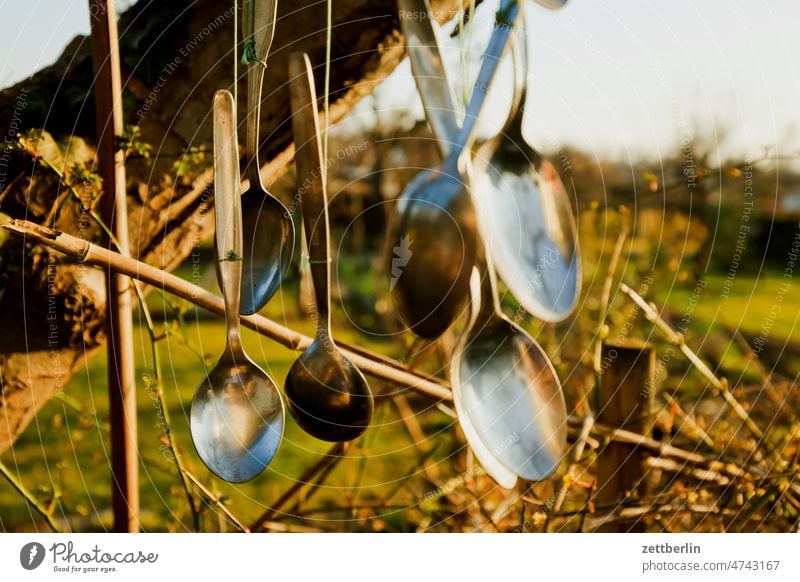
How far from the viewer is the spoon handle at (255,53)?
47 cm

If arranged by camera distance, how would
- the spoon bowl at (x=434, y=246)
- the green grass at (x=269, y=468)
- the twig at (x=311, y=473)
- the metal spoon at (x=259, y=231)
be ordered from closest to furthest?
the spoon bowl at (x=434, y=246) → the metal spoon at (x=259, y=231) → the twig at (x=311, y=473) → the green grass at (x=269, y=468)

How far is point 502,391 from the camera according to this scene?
44 centimetres

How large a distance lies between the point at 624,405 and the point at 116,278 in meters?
0.42

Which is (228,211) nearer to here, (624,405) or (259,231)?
(259,231)

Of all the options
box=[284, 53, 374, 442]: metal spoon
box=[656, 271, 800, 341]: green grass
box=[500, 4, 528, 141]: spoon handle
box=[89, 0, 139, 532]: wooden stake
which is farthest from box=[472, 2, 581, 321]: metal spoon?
box=[656, 271, 800, 341]: green grass

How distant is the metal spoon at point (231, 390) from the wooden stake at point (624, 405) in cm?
32

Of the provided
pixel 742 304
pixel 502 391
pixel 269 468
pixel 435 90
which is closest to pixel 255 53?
pixel 435 90

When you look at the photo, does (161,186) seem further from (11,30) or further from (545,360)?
(545,360)

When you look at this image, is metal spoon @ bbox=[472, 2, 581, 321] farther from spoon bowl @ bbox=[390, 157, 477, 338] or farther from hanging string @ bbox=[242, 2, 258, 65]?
hanging string @ bbox=[242, 2, 258, 65]

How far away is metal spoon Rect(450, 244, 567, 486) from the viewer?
17.0 inches

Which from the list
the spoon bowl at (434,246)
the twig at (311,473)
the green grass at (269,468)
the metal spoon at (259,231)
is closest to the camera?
the spoon bowl at (434,246)

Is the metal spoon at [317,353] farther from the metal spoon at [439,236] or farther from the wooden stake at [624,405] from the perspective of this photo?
the wooden stake at [624,405]

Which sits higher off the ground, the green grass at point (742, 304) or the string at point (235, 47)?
the string at point (235, 47)

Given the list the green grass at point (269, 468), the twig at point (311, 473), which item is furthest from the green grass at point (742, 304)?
the twig at point (311, 473)
